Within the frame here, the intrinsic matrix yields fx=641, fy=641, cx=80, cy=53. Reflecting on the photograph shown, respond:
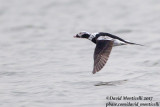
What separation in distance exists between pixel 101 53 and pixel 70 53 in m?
3.50

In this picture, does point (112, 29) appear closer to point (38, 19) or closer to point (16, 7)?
point (38, 19)

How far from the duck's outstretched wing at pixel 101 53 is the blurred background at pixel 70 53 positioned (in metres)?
0.33

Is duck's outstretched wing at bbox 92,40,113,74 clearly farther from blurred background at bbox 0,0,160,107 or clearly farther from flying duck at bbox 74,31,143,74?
blurred background at bbox 0,0,160,107

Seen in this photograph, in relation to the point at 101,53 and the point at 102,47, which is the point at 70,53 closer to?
the point at 102,47

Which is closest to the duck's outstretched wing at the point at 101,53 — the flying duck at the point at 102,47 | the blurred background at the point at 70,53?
the flying duck at the point at 102,47

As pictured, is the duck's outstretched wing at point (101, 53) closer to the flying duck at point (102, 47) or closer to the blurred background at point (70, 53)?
the flying duck at point (102, 47)

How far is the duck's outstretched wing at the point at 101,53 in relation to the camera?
33.0 ft

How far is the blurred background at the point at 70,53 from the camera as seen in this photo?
9.79 metres

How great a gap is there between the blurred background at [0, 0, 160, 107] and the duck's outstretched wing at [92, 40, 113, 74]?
334mm

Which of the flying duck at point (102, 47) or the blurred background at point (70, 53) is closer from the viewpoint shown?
the blurred background at point (70, 53)

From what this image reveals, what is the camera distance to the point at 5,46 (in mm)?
14961

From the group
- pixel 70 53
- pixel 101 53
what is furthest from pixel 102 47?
pixel 70 53

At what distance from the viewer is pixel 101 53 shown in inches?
407

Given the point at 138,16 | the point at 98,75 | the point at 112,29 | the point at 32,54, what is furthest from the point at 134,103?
the point at 138,16
